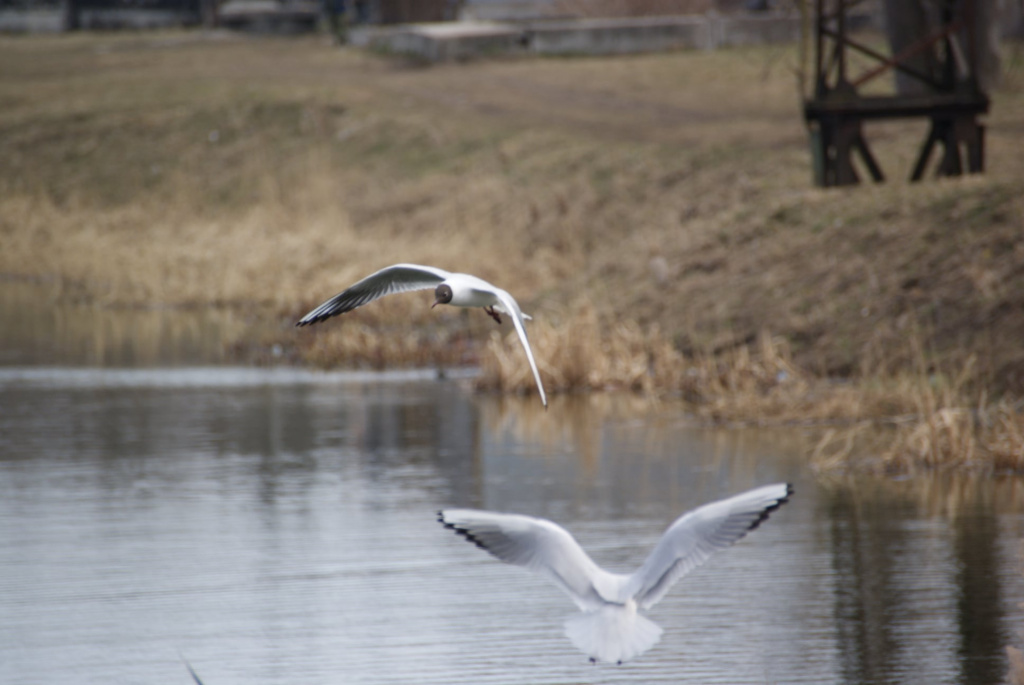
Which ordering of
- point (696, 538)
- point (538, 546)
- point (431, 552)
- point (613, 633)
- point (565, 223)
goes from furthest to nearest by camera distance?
point (565, 223) → point (431, 552) → point (538, 546) → point (696, 538) → point (613, 633)

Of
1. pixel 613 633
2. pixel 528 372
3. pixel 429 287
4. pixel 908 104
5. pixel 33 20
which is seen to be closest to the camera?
pixel 613 633

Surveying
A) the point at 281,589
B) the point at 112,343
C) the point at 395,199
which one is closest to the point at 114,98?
the point at 395,199

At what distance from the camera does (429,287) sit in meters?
6.95

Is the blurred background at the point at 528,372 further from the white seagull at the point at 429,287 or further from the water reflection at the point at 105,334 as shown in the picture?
the white seagull at the point at 429,287

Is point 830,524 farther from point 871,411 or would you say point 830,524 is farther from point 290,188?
point 290,188

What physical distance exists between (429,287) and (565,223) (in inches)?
648

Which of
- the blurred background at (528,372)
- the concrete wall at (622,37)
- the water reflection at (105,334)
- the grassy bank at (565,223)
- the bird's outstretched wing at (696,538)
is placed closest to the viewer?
the bird's outstretched wing at (696,538)

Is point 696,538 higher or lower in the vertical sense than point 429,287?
lower

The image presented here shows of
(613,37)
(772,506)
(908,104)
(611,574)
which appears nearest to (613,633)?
(611,574)

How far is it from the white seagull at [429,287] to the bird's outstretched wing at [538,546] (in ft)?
1.75

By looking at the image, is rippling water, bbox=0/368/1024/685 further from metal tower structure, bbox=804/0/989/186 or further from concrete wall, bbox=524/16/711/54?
concrete wall, bbox=524/16/711/54

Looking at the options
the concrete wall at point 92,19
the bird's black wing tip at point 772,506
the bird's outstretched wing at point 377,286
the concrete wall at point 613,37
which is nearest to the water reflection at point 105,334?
the bird's outstretched wing at point 377,286

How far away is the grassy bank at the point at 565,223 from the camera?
15.1 meters

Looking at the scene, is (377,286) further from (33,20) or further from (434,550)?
(33,20)
